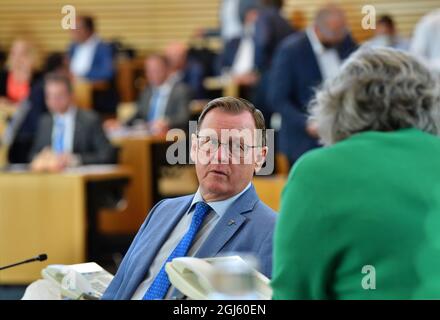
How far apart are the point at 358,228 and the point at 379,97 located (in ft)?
0.90

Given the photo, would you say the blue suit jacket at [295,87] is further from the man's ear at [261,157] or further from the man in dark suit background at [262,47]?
the man's ear at [261,157]

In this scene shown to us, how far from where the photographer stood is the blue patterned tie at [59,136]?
22.4ft

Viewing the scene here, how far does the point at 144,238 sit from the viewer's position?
2318 mm

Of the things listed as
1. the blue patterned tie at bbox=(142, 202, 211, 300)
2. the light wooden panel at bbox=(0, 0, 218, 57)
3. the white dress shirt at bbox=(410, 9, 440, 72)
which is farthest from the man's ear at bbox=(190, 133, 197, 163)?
the light wooden panel at bbox=(0, 0, 218, 57)

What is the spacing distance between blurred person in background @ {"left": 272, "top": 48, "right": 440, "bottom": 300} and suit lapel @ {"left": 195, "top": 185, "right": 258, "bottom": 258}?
0.34 meters

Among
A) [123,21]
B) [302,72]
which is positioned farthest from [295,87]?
[123,21]

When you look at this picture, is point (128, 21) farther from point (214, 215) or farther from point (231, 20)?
point (214, 215)

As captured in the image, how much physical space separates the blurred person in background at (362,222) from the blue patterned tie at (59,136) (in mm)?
5084

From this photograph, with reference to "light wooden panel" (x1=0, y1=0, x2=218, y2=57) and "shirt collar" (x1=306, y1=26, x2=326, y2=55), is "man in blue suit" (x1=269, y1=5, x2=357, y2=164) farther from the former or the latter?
"light wooden panel" (x1=0, y1=0, x2=218, y2=57)

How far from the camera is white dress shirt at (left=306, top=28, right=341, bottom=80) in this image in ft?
17.3

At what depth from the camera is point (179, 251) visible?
221cm

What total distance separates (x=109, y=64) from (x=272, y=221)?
8061 mm

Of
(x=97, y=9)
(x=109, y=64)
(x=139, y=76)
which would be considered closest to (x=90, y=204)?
(x=109, y=64)

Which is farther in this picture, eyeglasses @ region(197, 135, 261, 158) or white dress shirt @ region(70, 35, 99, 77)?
white dress shirt @ region(70, 35, 99, 77)
